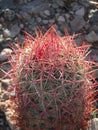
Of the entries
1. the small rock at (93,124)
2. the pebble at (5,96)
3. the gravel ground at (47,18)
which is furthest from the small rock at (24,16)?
the small rock at (93,124)

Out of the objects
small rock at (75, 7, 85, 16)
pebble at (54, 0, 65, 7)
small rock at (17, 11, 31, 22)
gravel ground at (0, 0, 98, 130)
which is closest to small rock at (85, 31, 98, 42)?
gravel ground at (0, 0, 98, 130)

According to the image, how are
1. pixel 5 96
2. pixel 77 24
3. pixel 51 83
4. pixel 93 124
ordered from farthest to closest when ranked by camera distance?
pixel 77 24, pixel 5 96, pixel 93 124, pixel 51 83

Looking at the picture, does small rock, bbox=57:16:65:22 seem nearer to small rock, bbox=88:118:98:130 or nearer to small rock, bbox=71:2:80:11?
small rock, bbox=71:2:80:11

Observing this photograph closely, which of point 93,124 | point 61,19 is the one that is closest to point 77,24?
point 61,19

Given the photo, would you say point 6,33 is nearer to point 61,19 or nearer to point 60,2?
point 61,19

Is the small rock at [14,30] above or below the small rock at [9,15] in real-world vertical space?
below

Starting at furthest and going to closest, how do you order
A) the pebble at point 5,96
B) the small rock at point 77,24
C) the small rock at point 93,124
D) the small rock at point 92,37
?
the small rock at point 77,24, the small rock at point 92,37, the pebble at point 5,96, the small rock at point 93,124

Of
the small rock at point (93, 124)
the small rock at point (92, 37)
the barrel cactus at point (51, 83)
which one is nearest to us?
the barrel cactus at point (51, 83)

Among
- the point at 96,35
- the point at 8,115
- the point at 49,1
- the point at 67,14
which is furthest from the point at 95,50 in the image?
the point at 8,115

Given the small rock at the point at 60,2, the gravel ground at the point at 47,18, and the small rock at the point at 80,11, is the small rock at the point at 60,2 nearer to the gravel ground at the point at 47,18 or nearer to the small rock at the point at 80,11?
the gravel ground at the point at 47,18
